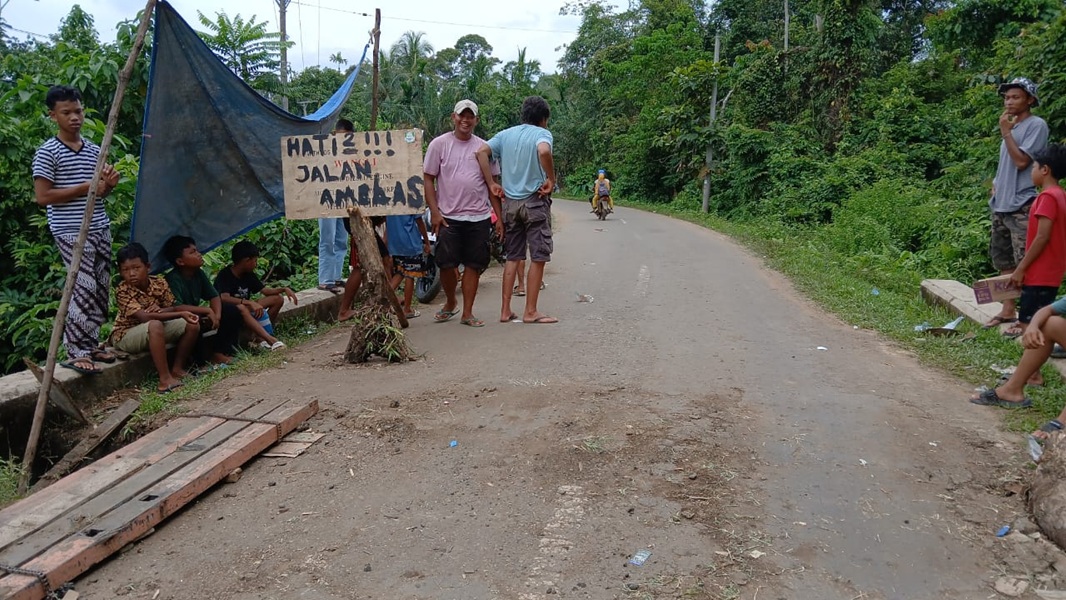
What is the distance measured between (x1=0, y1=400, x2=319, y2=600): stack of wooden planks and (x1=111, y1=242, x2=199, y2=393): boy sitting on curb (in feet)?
3.10

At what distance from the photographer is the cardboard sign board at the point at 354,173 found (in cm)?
514

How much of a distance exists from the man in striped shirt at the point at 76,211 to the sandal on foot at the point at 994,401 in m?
5.23

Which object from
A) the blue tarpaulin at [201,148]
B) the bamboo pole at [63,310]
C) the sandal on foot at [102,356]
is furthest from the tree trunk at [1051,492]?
the blue tarpaulin at [201,148]

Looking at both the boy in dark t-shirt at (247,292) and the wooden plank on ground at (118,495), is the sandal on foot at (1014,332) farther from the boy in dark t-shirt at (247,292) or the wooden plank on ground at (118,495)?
the boy in dark t-shirt at (247,292)

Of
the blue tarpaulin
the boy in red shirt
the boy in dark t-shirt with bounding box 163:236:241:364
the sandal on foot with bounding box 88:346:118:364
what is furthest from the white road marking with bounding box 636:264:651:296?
the sandal on foot with bounding box 88:346:118:364

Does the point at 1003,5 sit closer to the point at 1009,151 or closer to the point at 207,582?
the point at 1009,151

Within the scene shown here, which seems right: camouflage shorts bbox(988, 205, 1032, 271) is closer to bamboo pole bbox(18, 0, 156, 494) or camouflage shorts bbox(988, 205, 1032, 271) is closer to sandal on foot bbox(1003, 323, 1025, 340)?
sandal on foot bbox(1003, 323, 1025, 340)

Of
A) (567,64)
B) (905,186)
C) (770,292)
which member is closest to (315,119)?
(770,292)

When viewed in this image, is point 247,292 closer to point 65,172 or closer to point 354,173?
point 354,173

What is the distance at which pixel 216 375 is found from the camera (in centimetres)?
488

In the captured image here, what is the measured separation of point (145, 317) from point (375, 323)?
1455mm

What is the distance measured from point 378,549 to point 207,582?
23.4 inches

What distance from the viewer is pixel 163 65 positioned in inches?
188

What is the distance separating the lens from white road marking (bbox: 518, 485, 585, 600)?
2477mm
